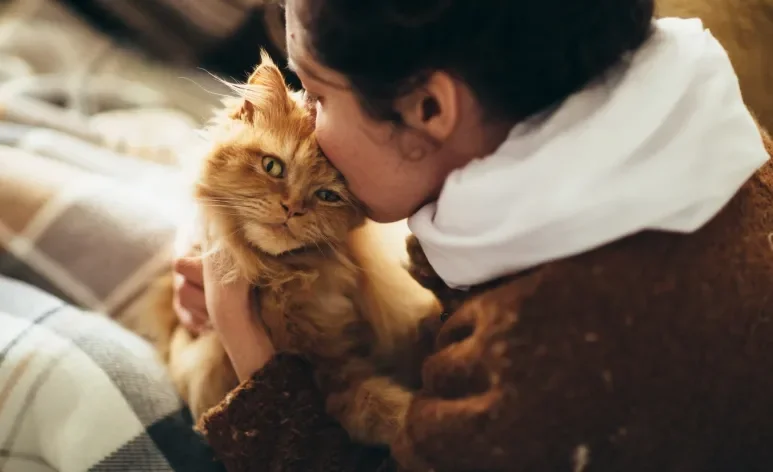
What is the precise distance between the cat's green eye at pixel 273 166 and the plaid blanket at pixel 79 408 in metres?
0.37

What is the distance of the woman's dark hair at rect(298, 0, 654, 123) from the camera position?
0.73 m

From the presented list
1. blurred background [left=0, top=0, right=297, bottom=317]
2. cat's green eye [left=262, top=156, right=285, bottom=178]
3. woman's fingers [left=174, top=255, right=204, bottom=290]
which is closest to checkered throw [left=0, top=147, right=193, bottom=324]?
blurred background [left=0, top=0, right=297, bottom=317]

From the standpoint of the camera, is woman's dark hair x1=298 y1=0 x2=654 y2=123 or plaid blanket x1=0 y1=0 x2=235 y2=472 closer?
woman's dark hair x1=298 y1=0 x2=654 y2=123

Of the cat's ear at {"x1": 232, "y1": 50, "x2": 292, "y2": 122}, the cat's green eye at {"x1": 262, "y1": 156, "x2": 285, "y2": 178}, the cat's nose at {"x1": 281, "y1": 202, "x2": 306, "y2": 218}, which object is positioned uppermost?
the cat's ear at {"x1": 232, "y1": 50, "x2": 292, "y2": 122}

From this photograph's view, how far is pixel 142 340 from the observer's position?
116cm

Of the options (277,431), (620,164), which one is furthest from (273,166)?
(620,164)

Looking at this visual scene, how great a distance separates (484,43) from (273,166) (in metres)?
0.40

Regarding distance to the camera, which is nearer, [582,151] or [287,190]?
[582,151]

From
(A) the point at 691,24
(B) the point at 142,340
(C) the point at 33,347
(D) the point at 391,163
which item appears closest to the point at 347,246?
(D) the point at 391,163

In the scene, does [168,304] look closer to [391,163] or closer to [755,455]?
[391,163]

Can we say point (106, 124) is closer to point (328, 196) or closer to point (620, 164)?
point (328, 196)

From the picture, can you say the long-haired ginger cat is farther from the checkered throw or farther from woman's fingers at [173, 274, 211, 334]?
the checkered throw

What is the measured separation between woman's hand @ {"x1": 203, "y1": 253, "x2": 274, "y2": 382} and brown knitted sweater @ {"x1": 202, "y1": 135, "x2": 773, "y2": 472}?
1.23 ft

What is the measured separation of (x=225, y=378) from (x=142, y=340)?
0.18 m
